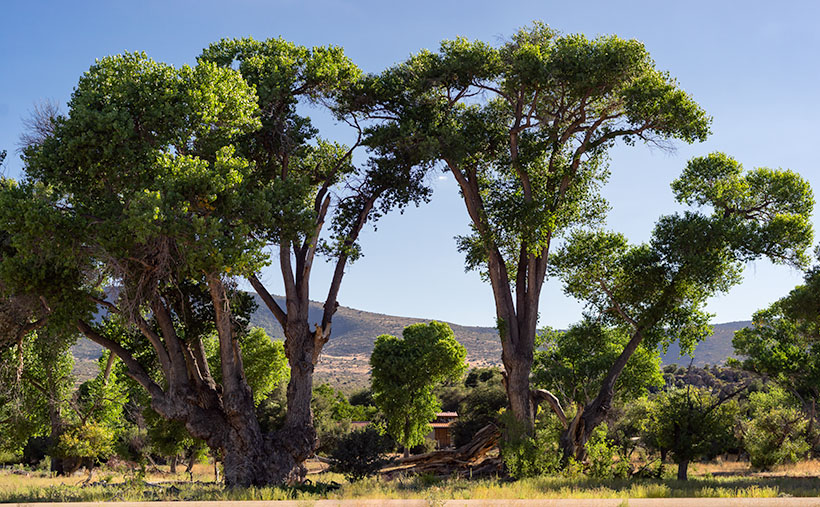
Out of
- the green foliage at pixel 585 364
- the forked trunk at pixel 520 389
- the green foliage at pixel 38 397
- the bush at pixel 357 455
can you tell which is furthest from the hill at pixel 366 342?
the bush at pixel 357 455

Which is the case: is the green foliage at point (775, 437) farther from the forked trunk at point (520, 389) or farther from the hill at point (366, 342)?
the hill at point (366, 342)

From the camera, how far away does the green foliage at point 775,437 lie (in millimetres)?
29469

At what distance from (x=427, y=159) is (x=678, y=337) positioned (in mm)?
10431

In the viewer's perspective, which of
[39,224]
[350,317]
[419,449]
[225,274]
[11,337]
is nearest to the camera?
[39,224]

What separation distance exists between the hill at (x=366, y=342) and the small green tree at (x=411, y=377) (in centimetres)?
8195

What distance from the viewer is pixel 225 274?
53.7 ft

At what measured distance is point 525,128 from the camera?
22.5m

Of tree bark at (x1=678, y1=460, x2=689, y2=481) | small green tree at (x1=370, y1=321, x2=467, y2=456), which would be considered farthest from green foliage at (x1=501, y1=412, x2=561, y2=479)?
small green tree at (x1=370, y1=321, x2=467, y2=456)

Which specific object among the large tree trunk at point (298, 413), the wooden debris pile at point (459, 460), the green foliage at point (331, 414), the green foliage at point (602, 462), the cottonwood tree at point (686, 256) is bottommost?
the green foliage at point (331, 414)

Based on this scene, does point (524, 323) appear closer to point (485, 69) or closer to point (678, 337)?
point (678, 337)

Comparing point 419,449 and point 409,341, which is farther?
point 419,449

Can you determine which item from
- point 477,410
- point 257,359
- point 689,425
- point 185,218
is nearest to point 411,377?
point 477,410

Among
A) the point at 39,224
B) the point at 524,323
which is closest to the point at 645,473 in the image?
the point at 524,323

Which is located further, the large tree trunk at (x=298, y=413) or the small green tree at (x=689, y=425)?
the small green tree at (x=689, y=425)
